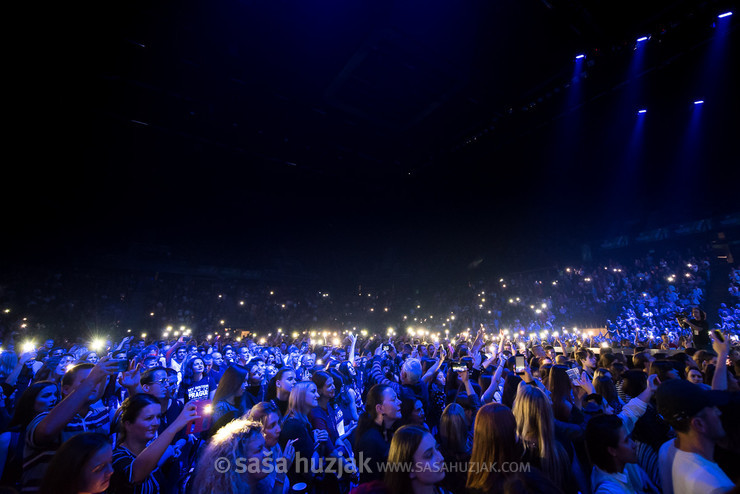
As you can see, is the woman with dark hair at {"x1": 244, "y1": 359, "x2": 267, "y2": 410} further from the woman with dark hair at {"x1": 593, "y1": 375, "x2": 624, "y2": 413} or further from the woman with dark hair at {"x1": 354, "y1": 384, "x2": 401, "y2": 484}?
the woman with dark hair at {"x1": 593, "y1": 375, "x2": 624, "y2": 413}

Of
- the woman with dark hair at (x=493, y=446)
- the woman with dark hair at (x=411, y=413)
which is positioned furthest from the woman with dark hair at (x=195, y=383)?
the woman with dark hair at (x=493, y=446)

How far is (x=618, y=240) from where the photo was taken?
17938mm

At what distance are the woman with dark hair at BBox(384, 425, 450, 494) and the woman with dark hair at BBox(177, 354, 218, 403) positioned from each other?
15.9 ft

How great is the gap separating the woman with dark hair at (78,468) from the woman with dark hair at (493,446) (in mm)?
2472

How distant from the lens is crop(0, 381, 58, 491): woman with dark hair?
9.19 feet

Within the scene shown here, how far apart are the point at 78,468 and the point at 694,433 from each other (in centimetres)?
412

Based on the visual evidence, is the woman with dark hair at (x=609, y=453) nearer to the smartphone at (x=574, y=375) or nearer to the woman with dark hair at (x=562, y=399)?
the woman with dark hair at (x=562, y=399)

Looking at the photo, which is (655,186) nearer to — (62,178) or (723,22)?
(723,22)

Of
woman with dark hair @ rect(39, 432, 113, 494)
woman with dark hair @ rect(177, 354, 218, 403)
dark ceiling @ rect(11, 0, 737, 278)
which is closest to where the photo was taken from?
woman with dark hair @ rect(39, 432, 113, 494)

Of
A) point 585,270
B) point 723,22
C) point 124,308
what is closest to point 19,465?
point 723,22

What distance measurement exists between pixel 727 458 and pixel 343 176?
44.3ft

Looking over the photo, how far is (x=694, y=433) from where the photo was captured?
2346 millimetres

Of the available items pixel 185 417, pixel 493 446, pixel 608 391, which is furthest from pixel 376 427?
pixel 608 391

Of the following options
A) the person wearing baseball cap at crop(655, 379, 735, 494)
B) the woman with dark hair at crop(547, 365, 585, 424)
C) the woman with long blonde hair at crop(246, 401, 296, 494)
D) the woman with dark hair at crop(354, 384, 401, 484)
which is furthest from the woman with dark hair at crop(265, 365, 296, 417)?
the person wearing baseball cap at crop(655, 379, 735, 494)
